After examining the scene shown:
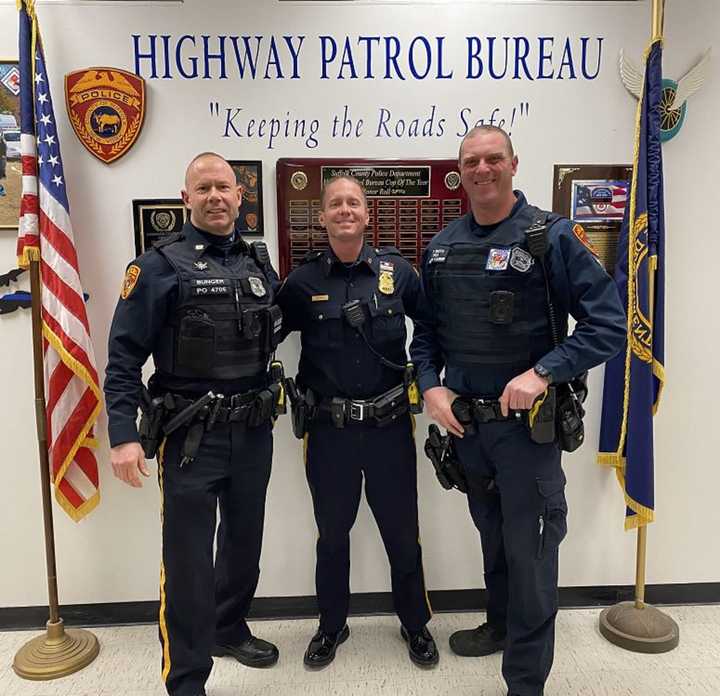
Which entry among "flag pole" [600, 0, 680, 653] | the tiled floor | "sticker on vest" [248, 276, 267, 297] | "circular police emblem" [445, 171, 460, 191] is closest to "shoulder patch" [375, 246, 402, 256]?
"circular police emblem" [445, 171, 460, 191]

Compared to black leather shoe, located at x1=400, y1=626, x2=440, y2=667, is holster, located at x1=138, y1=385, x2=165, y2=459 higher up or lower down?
higher up

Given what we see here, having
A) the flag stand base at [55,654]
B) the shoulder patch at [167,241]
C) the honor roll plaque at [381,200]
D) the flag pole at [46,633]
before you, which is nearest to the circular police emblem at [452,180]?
the honor roll plaque at [381,200]

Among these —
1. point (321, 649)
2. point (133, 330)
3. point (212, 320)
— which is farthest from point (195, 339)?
point (321, 649)

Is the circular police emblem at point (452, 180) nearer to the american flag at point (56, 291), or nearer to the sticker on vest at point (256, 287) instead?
the sticker on vest at point (256, 287)

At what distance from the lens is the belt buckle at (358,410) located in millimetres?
2051

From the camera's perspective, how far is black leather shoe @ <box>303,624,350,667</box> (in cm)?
224

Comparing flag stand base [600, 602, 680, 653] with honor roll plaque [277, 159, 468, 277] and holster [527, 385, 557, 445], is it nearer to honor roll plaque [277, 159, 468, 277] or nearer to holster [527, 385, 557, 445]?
holster [527, 385, 557, 445]

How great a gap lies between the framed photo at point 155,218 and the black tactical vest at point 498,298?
1.05 meters

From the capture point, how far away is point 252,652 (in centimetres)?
226

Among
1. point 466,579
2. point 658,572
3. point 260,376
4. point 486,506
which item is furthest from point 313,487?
point 658,572

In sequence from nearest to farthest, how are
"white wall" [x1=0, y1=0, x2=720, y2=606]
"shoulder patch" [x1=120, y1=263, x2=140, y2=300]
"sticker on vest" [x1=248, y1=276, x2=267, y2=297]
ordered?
"shoulder patch" [x1=120, y1=263, x2=140, y2=300], "sticker on vest" [x1=248, y1=276, x2=267, y2=297], "white wall" [x1=0, y1=0, x2=720, y2=606]

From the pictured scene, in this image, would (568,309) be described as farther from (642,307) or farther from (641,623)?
(641,623)

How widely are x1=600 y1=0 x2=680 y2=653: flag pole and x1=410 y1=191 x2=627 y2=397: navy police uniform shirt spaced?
1.98 feet

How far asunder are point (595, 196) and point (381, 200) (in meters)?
0.85
